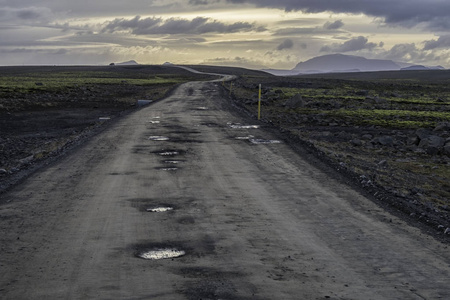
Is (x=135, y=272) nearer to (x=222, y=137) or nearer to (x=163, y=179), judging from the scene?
(x=163, y=179)

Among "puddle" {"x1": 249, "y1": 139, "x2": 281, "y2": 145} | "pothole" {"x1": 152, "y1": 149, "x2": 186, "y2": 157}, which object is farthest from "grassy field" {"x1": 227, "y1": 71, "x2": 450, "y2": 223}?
"pothole" {"x1": 152, "y1": 149, "x2": 186, "y2": 157}

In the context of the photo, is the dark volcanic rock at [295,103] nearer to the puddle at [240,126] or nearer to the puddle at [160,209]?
the puddle at [240,126]

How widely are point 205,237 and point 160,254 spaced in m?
1.02

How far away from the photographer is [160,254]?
7664 mm

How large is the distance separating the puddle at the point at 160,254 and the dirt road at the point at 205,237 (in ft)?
0.14

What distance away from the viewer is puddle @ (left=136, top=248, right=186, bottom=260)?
24.7ft

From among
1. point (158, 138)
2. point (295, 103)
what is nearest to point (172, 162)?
point (158, 138)

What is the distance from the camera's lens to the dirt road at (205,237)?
6531 millimetres

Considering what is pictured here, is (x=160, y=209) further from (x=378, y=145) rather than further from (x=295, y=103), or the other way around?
(x=295, y=103)

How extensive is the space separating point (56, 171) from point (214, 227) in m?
6.41

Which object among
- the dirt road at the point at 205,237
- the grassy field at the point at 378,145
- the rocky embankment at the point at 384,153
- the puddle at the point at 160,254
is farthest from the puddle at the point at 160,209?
the grassy field at the point at 378,145

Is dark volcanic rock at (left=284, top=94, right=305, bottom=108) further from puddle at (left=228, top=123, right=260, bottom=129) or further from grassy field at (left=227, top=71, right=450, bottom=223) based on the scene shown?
puddle at (left=228, top=123, right=260, bottom=129)

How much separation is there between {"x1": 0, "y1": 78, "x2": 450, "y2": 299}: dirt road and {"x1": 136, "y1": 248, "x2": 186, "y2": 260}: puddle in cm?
4

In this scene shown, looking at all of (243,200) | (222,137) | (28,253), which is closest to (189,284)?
(28,253)
